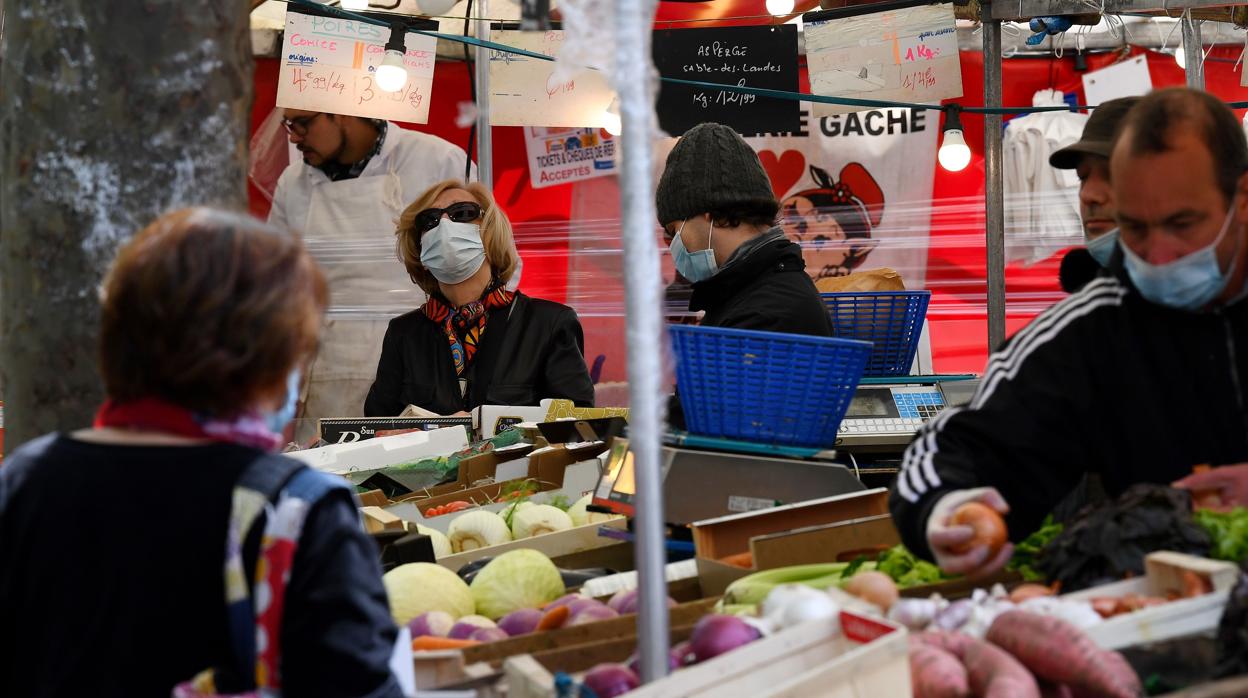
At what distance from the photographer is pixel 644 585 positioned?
1711mm

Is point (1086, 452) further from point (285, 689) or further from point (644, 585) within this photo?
point (285, 689)

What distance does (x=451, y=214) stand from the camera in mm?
5527

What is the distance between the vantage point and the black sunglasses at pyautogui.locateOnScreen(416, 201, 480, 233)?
5.54 metres

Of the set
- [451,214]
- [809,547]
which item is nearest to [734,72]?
[451,214]

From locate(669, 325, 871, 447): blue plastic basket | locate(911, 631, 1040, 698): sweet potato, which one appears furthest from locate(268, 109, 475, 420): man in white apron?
locate(911, 631, 1040, 698): sweet potato

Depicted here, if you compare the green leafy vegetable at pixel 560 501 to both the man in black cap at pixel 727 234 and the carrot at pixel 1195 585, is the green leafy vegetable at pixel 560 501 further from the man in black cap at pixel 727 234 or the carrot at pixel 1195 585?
the carrot at pixel 1195 585

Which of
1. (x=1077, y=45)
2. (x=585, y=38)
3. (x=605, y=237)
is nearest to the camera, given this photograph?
(x=585, y=38)

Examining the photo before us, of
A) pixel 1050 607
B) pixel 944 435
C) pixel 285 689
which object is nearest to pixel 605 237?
pixel 944 435

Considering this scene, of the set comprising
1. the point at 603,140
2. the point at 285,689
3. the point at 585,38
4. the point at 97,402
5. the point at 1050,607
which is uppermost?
the point at 603,140

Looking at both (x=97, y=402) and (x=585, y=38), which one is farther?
(x=97, y=402)

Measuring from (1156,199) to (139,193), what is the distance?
1964 millimetres

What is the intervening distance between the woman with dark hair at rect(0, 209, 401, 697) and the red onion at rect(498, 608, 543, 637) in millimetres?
926

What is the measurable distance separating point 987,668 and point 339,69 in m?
4.85

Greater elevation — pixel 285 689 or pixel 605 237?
pixel 605 237
